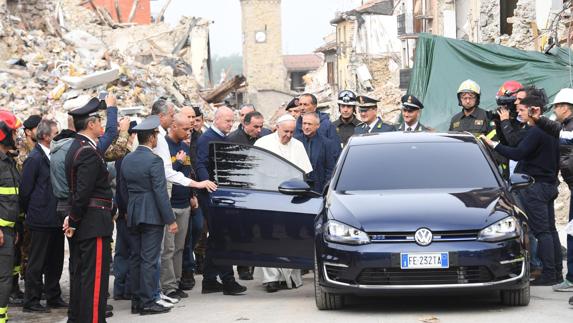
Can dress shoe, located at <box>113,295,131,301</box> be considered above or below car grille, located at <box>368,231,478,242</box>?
below

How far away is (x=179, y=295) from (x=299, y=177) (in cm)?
179

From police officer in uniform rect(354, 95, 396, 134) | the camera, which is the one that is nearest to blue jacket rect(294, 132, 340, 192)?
police officer in uniform rect(354, 95, 396, 134)

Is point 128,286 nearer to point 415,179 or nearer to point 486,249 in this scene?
point 415,179

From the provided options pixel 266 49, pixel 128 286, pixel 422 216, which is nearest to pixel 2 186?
pixel 128 286

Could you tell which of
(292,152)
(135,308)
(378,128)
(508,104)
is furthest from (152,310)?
(378,128)

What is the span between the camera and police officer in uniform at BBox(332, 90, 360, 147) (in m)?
13.8

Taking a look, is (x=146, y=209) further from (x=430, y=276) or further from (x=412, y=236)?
(x=430, y=276)

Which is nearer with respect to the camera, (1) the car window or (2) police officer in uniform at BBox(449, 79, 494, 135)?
(1) the car window

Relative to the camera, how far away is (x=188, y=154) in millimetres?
11305

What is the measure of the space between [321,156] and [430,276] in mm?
3935

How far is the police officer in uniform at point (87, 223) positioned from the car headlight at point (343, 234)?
1.84 metres

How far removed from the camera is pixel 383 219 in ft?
28.6

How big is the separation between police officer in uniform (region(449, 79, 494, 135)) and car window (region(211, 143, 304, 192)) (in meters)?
2.58

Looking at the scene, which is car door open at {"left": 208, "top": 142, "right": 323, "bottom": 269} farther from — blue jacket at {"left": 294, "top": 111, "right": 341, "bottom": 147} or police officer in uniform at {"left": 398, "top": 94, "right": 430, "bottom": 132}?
police officer in uniform at {"left": 398, "top": 94, "right": 430, "bottom": 132}
